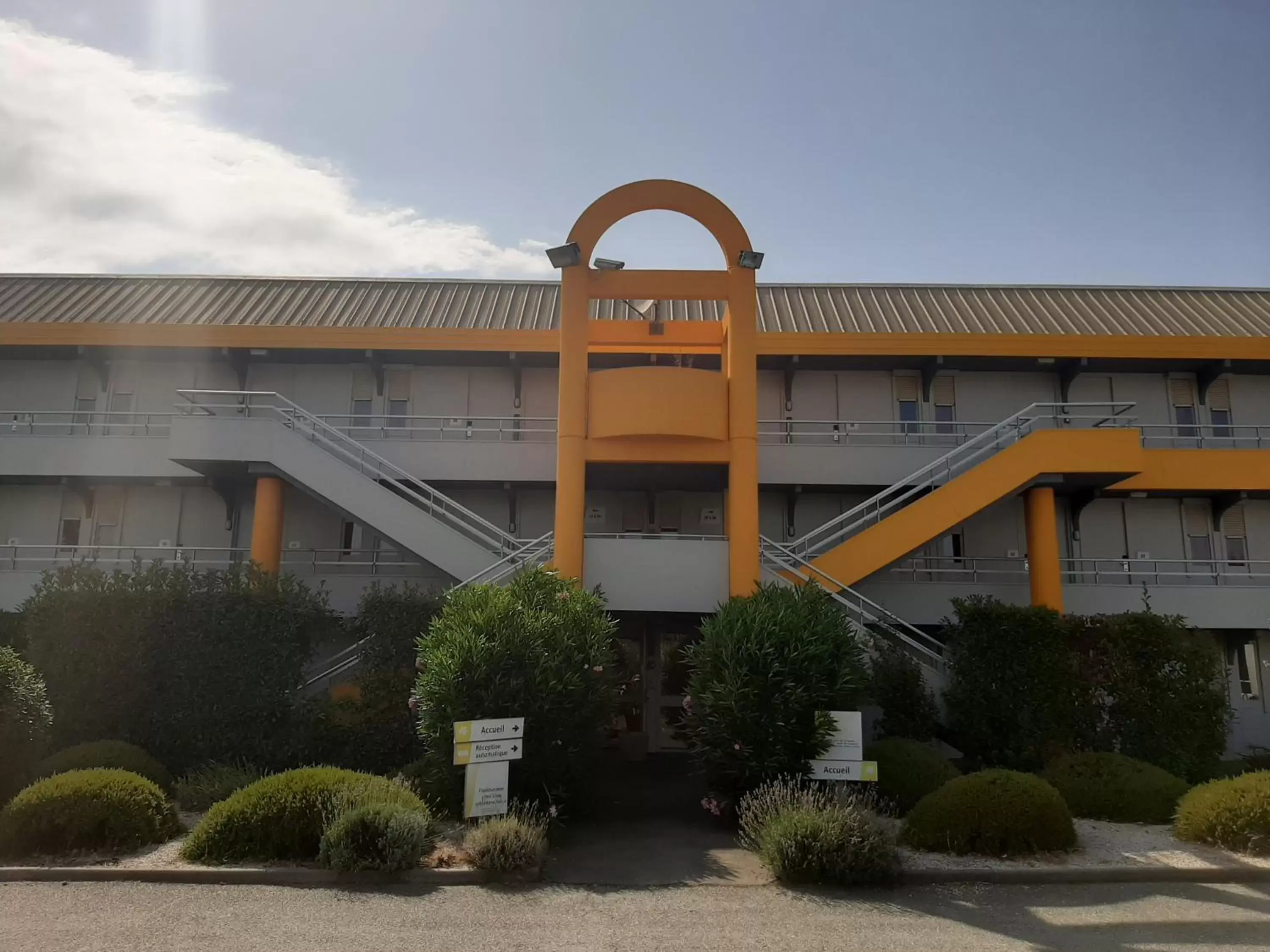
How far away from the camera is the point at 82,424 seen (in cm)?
2320

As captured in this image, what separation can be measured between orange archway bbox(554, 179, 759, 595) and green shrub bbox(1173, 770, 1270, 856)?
25.4 ft

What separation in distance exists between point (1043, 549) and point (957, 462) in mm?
2767

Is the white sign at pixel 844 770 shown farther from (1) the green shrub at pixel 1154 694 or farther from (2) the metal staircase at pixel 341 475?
(2) the metal staircase at pixel 341 475

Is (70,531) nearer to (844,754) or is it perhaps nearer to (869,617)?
(869,617)

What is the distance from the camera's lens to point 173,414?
74.9 feet

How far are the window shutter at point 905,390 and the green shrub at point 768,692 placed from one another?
11887 millimetres

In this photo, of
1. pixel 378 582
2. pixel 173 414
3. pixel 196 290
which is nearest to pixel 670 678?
pixel 378 582

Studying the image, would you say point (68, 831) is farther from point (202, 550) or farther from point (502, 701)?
point (202, 550)

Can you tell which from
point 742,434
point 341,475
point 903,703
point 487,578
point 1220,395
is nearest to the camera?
point 903,703

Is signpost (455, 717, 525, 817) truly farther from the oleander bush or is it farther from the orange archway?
the orange archway

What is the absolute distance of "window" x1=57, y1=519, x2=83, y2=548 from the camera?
75.2ft

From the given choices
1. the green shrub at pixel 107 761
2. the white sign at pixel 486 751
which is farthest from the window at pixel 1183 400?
the green shrub at pixel 107 761

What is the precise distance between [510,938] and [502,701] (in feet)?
13.9

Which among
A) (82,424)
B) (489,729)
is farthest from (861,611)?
(82,424)
